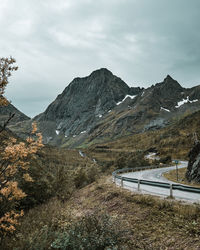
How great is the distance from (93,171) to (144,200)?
61.6 ft

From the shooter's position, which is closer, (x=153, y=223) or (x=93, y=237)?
(x=93, y=237)

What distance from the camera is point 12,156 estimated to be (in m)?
6.97

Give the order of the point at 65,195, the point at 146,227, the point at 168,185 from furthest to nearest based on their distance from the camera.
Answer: the point at 65,195, the point at 168,185, the point at 146,227

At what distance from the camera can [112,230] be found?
803cm

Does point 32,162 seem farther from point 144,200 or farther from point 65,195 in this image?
point 144,200

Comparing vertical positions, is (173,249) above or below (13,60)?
below

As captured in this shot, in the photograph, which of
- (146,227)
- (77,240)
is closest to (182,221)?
(146,227)

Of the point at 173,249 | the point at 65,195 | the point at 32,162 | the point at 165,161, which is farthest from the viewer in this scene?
the point at 165,161

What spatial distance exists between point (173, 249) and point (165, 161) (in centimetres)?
6697

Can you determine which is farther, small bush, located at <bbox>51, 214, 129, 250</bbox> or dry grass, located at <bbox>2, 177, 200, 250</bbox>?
dry grass, located at <bbox>2, 177, 200, 250</bbox>

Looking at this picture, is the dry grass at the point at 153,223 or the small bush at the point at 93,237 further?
the dry grass at the point at 153,223

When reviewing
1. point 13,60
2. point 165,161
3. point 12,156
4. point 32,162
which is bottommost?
point 165,161

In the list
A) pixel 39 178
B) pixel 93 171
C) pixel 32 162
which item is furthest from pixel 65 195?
pixel 93 171

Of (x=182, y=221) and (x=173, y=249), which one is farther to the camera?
(x=182, y=221)
